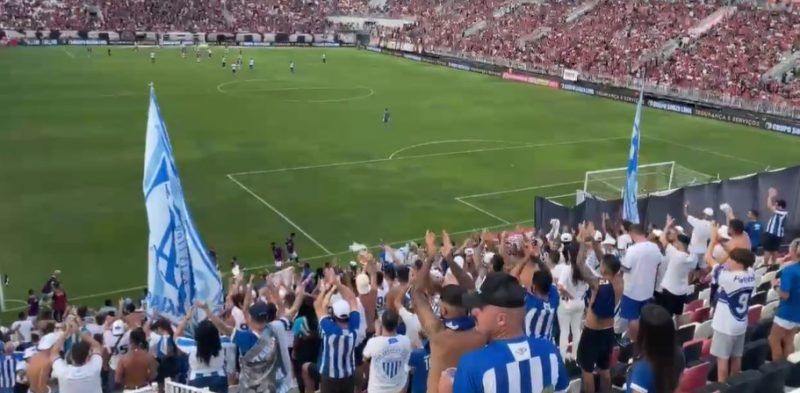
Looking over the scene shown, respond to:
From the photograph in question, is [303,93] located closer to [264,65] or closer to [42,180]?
[264,65]

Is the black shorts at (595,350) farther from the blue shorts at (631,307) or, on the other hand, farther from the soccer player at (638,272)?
the blue shorts at (631,307)

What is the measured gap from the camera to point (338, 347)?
24.2 feet

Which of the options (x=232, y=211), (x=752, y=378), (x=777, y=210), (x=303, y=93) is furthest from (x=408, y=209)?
(x=303, y=93)

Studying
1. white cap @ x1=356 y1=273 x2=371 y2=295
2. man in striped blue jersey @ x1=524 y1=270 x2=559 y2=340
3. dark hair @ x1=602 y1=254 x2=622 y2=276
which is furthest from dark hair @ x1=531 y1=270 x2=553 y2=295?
white cap @ x1=356 y1=273 x2=371 y2=295

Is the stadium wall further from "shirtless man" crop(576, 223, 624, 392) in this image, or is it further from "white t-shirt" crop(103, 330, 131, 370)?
"white t-shirt" crop(103, 330, 131, 370)

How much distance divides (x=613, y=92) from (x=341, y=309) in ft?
139

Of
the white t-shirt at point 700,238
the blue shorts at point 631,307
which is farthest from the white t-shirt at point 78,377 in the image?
the white t-shirt at point 700,238

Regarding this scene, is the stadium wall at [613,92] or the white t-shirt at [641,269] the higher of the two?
the white t-shirt at [641,269]

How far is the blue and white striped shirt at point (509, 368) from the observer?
3.93 m

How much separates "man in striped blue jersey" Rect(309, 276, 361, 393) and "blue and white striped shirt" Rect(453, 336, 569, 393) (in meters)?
3.22

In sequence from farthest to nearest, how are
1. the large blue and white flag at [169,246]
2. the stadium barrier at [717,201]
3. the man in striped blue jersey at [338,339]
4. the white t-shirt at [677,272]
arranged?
the stadium barrier at [717,201], the white t-shirt at [677,272], the large blue and white flag at [169,246], the man in striped blue jersey at [338,339]

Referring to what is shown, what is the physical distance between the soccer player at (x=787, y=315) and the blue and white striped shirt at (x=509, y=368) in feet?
16.8

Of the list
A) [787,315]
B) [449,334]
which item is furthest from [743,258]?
[449,334]

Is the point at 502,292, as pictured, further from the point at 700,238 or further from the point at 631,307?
the point at 700,238
